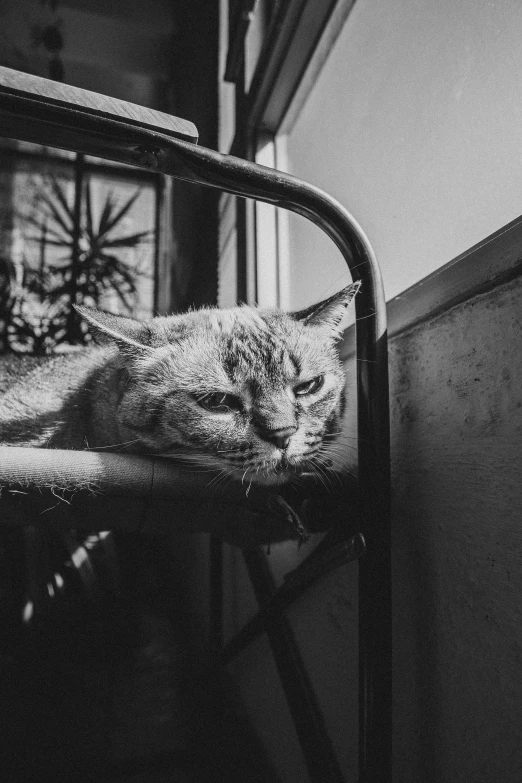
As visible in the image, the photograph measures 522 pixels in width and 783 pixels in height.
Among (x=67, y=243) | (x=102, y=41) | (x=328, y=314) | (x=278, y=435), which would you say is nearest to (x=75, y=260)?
(x=67, y=243)

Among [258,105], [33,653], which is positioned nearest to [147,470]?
[33,653]

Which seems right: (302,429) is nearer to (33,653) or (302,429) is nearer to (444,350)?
(444,350)

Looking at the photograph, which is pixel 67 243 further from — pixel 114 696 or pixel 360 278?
Result: pixel 360 278

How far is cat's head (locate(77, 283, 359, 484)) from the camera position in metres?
0.72

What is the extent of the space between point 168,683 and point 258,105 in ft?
6.10

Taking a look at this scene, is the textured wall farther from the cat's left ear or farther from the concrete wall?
the cat's left ear

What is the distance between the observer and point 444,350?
25.5 inches

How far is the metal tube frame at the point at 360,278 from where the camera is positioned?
506 mm

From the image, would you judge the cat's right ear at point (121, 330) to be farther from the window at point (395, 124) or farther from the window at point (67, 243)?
the window at point (67, 243)

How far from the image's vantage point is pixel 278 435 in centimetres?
71

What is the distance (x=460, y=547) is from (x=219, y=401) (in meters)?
0.41

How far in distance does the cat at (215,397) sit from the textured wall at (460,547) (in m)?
0.16

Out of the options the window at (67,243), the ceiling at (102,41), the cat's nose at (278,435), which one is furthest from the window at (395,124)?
the ceiling at (102,41)

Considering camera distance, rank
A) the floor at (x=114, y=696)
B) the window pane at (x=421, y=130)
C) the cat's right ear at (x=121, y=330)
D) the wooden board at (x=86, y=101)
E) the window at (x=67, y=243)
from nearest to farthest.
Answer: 1. the wooden board at (x=86, y=101)
2. the window pane at (x=421, y=130)
3. the cat's right ear at (x=121, y=330)
4. the floor at (x=114, y=696)
5. the window at (x=67, y=243)
